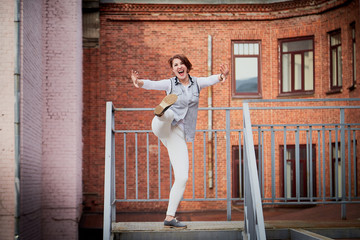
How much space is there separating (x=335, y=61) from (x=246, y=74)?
101 inches

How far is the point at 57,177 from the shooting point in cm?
1003

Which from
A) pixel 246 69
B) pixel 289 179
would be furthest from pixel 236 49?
pixel 289 179

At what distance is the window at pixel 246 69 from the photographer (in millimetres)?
16797

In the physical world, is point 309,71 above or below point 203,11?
below

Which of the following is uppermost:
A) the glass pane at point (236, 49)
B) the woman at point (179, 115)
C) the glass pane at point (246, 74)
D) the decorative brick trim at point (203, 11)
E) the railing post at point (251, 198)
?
the decorative brick trim at point (203, 11)

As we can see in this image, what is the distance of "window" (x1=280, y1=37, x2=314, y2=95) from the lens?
1641cm

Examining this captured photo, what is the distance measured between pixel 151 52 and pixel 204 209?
4.67 meters

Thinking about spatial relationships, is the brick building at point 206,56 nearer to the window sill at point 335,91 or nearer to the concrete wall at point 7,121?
the window sill at point 335,91

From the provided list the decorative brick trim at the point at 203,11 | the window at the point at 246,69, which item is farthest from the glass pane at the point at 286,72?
the decorative brick trim at the point at 203,11

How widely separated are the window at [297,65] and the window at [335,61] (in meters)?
0.62

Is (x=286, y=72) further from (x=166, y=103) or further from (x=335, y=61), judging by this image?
(x=166, y=103)

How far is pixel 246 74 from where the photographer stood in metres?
16.9

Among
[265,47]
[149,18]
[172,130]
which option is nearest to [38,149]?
[172,130]

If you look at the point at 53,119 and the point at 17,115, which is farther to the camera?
the point at 53,119
